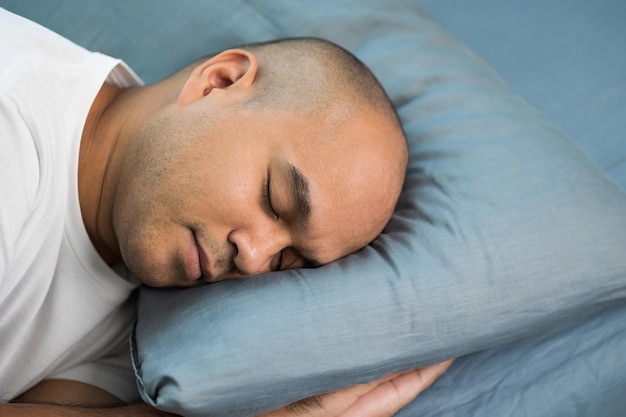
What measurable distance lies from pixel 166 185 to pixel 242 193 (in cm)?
12

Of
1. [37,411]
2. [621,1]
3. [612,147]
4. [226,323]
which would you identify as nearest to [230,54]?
[226,323]

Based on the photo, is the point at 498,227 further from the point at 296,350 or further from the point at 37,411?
the point at 37,411

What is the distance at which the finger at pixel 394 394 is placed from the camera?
1192 millimetres

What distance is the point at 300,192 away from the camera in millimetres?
1108

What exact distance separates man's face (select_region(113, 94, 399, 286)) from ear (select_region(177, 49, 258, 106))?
0.06 metres

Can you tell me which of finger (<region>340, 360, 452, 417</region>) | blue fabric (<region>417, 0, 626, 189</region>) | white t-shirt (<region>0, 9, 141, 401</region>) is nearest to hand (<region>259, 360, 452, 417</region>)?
finger (<region>340, 360, 452, 417</region>)

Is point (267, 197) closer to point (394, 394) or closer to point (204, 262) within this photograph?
point (204, 262)

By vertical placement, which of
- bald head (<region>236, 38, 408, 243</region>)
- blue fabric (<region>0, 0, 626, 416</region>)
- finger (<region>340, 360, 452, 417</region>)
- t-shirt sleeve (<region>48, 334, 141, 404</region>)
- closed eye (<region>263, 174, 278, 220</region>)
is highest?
bald head (<region>236, 38, 408, 243</region>)

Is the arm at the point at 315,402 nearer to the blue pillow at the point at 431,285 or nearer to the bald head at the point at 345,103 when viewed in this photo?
the blue pillow at the point at 431,285

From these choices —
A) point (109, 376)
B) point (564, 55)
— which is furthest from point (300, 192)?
point (564, 55)

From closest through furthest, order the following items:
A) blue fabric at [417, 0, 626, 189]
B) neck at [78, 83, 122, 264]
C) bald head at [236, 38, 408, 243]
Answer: bald head at [236, 38, 408, 243] < neck at [78, 83, 122, 264] < blue fabric at [417, 0, 626, 189]

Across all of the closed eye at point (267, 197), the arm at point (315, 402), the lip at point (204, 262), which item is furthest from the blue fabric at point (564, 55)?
the lip at point (204, 262)

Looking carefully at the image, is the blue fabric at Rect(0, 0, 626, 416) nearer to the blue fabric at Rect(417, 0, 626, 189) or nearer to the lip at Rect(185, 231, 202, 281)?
the lip at Rect(185, 231, 202, 281)

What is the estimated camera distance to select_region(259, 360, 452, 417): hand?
3.80 feet
